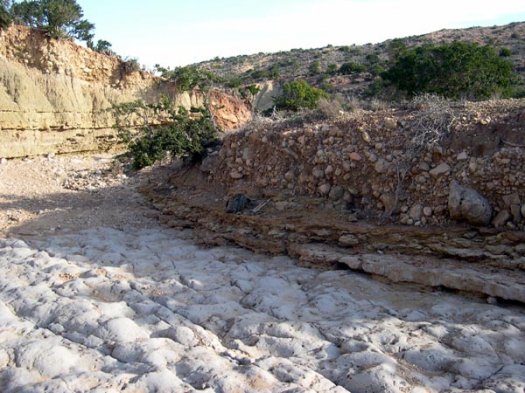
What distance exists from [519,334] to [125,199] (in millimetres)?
8123

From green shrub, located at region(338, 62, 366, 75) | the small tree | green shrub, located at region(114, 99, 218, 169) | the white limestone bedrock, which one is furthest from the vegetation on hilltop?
green shrub, located at region(338, 62, 366, 75)

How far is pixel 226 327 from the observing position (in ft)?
16.7

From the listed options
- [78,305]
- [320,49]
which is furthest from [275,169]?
[320,49]

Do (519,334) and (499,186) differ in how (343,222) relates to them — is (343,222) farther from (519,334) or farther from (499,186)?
(519,334)

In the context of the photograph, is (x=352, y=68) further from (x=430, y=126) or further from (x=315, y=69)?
(x=430, y=126)

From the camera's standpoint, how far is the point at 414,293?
221 inches

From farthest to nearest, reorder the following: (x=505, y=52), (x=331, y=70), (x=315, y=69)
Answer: (x=315, y=69)
(x=331, y=70)
(x=505, y=52)

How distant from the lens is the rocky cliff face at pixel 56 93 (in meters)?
14.9

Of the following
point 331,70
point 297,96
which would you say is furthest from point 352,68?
point 297,96

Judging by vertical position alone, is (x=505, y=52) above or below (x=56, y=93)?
above

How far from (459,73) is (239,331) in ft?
40.1

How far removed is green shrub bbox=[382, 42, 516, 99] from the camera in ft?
46.4

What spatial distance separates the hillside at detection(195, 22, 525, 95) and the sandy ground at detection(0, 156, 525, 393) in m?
19.8

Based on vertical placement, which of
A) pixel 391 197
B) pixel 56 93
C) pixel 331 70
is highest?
pixel 331 70
